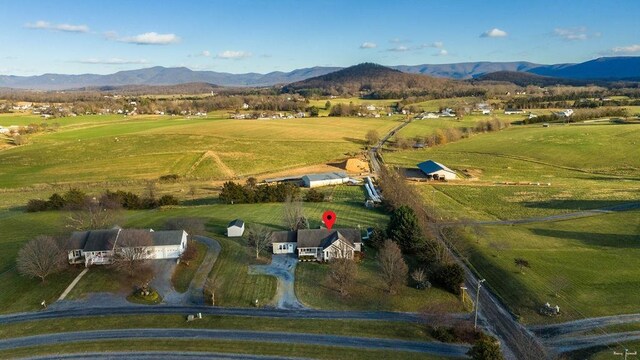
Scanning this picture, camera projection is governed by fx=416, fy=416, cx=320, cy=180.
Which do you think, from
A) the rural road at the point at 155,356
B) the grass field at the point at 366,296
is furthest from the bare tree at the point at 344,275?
the rural road at the point at 155,356

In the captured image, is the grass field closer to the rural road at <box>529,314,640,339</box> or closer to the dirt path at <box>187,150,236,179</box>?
the rural road at <box>529,314,640,339</box>

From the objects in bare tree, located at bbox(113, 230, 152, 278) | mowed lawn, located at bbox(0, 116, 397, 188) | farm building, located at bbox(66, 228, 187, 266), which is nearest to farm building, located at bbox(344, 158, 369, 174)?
mowed lawn, located at bbox(0, 116, 397, 188)

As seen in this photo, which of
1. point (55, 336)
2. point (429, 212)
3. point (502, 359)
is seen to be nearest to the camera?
point (502, 359)

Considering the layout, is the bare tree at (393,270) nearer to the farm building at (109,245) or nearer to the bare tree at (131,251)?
the farm building at (109,245)

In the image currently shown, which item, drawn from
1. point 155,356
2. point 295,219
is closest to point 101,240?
point 155,356

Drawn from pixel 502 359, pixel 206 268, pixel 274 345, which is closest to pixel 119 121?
pixel 206 268

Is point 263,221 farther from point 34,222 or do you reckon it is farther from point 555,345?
point 555,345

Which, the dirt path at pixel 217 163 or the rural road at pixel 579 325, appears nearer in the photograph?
the rural road at pixel 579 325
